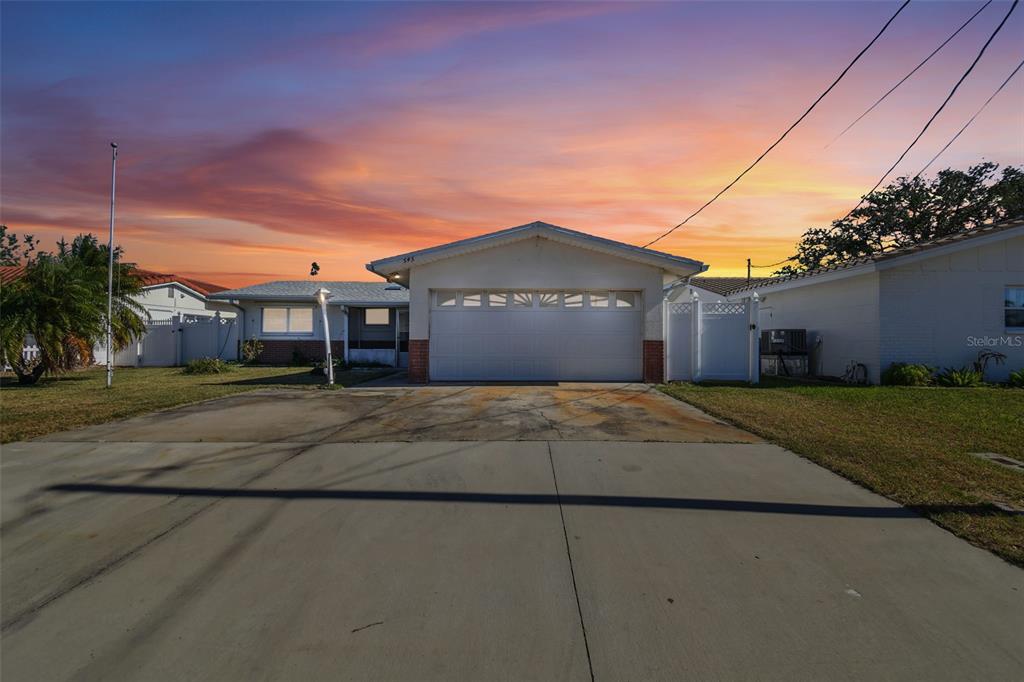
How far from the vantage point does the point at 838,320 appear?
15.4 metres

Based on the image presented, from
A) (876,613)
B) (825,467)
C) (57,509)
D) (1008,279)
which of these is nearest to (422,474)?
(57,509)

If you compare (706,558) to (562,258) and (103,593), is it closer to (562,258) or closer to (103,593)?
(103,593)

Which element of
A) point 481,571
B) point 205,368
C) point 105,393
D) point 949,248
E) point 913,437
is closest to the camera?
point 481,571

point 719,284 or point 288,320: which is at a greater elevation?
point 719,284

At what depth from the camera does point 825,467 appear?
5.65 meters

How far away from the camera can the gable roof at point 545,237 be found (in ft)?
43.4

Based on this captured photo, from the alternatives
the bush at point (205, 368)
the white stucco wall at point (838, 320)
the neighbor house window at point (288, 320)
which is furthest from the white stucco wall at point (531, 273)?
the neighbor house window at point (288, 320)

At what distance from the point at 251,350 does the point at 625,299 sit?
15.4 meters

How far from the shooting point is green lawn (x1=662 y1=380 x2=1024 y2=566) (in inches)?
173

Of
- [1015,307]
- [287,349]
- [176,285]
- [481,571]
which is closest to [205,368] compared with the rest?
[287,349]

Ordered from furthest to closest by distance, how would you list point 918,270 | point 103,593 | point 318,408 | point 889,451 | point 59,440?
1. point 918,270
2. point 318,408
3. point 59,440
4. point 889,451
5. point 103,593

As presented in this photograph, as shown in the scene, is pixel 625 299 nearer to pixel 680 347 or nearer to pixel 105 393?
pixel 680 347

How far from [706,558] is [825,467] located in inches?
112

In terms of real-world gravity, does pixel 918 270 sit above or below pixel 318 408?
above
